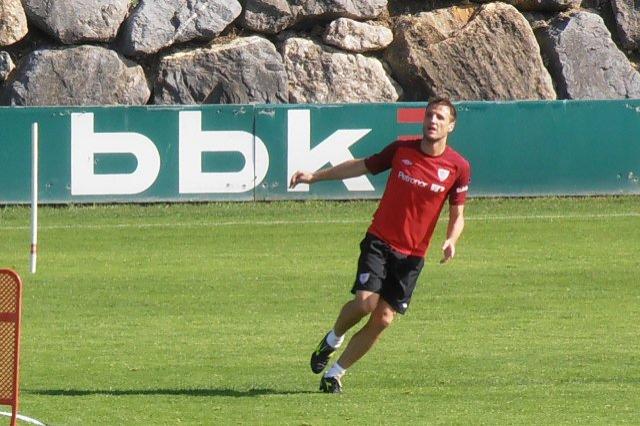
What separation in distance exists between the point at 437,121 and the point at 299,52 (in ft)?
60.1

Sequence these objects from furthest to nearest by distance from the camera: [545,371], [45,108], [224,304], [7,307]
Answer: [45,108], [224,304], [545,371], [7,307]

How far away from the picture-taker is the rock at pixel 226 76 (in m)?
26.0

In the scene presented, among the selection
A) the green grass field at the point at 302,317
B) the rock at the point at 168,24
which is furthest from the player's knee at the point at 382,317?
the rock at the point at 168,24

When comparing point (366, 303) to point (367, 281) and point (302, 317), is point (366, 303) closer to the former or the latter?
point (367, 281)

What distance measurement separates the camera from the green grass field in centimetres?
953

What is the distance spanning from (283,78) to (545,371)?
16.1m

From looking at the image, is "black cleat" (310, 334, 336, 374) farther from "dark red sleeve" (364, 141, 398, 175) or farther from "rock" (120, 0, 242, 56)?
"rock" (120, 0, 242, 56)

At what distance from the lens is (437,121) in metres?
9.51

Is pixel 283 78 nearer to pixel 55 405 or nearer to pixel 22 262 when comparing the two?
pixel 22 262

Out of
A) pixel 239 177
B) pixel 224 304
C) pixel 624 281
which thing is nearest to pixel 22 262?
pixel 224 304

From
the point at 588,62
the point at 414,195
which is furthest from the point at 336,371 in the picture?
the point at 588,62

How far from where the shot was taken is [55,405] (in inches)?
372

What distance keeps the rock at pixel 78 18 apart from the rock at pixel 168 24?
33cm

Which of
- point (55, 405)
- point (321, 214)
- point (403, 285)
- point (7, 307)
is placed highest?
point (7, 307)
